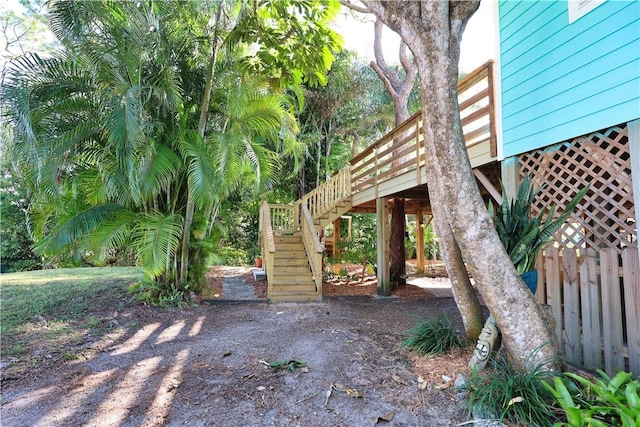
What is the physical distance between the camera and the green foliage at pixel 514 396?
235cm

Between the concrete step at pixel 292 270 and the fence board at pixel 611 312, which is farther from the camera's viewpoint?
the concrete step at pixel 292 270

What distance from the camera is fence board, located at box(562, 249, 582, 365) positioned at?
3588mm

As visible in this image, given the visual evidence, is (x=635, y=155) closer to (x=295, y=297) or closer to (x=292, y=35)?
(x=292, y=35)

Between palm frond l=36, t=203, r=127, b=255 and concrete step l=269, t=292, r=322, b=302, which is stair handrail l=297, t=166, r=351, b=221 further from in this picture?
palm frond l=36, t=203, r=127, b=255

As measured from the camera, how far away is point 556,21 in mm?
3711

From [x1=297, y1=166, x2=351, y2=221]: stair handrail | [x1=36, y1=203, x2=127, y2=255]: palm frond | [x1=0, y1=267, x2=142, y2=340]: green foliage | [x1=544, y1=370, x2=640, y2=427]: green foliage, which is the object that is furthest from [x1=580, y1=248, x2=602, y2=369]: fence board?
[x1=36, y1=203, x2=127, y2=255]: palm frond

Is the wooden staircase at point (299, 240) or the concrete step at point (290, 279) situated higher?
the wooden staircase at point (299, 240)

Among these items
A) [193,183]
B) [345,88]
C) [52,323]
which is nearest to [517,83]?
[193,183]

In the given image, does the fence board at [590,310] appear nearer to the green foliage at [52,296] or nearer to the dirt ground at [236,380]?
the dirt ground at [236,380]

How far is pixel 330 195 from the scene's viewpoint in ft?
32.2

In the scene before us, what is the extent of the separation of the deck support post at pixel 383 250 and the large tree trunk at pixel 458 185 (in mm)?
4773

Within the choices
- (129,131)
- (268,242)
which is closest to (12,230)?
(268,242)

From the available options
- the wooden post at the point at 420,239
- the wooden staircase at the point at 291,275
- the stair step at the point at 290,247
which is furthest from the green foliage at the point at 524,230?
the wooden post at the point at 420,239

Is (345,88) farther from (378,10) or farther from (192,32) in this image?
(378,10)
